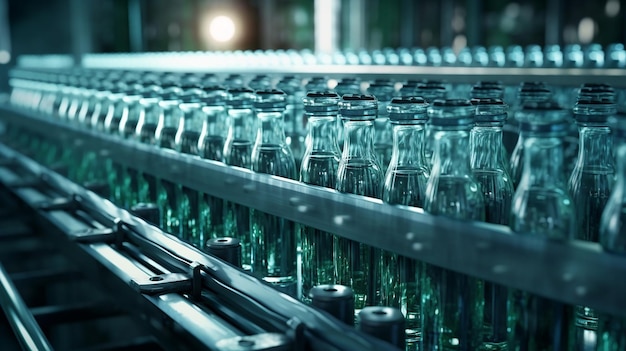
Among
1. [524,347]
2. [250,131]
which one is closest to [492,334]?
[524,347]

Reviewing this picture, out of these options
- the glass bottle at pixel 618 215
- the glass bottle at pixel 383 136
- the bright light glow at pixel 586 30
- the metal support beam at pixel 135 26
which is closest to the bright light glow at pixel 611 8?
the bright light glow at pixel 586 30

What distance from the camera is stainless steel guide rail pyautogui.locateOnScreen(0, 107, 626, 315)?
0.62m

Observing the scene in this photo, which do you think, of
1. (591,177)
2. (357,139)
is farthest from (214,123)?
(591,177)

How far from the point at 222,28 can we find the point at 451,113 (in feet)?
28.7

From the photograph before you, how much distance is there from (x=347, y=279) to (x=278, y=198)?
15 cm

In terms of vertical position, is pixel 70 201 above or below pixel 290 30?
below

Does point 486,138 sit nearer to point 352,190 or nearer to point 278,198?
point 352,190

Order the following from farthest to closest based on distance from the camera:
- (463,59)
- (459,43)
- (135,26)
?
1. (135,26)
2. (459,43)
3. (463,59)

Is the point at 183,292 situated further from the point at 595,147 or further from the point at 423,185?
the point at 595,147

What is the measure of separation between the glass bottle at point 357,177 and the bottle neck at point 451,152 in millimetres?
168

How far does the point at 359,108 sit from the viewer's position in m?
0.98

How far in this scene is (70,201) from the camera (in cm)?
176

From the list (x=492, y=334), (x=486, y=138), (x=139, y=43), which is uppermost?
(x=139, y=43)

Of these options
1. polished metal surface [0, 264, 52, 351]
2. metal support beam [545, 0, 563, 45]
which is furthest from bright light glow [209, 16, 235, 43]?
polished metal surface [0, 264, 52, 351]
